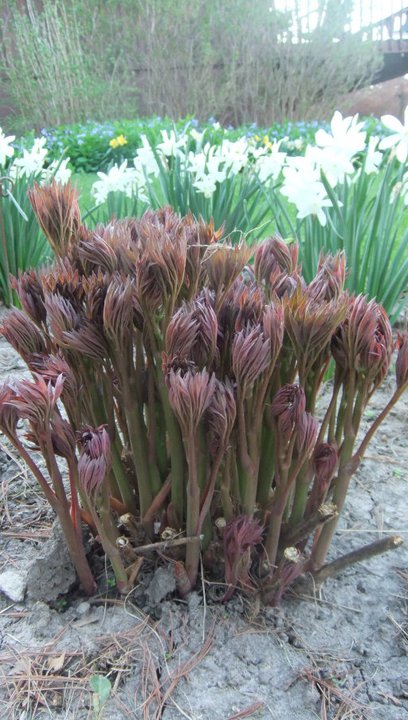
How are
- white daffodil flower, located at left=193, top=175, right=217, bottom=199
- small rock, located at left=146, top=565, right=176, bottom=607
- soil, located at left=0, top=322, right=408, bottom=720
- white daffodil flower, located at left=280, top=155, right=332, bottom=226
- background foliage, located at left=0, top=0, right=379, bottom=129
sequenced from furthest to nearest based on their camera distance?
1. background foliage, located at left=0, top=0, right=379, bottom=129
2. white daffodil flower, located at left=193, top=175, right=217, bottom=199
3. white daffodil flower, located at left=280, top=155, right=332, bottom=226
4. small rock, located at left=146, top=565, right=176, bottom=607
5. soil, located at left=0, top=322, right=408, bottom=720

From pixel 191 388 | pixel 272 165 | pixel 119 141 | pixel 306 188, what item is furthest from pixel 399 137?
pixel 119 141

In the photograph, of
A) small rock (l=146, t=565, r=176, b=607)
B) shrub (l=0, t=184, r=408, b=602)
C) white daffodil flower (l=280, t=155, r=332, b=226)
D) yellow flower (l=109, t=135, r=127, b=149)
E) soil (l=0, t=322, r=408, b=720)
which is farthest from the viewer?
yellow flower (l=109, t=135, r=127, b=149)

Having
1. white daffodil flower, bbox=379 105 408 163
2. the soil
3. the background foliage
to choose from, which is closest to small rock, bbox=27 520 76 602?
the soil

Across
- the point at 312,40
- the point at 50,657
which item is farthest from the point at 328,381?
the point at 312,40

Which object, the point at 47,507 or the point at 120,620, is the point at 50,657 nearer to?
the point at 120,620

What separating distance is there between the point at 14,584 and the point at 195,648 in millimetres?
427

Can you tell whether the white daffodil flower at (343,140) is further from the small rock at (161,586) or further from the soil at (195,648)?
the small rock at (161,586)

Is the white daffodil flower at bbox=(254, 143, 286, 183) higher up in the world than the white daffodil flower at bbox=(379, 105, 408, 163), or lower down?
lower down

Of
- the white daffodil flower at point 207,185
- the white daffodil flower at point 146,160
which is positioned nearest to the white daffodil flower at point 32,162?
the white daffodil flower at point 146,160

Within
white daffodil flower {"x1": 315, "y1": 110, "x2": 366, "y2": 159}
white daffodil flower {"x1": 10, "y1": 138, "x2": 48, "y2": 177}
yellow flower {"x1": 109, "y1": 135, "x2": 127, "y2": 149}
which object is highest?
white daffodil flower {"x1": 315, "y1": 110, "x2": 366, "y2": 159}

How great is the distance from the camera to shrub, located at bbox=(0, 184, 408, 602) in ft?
3.05

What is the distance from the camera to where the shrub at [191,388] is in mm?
930

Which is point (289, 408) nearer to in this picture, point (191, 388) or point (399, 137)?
point (191, 388)

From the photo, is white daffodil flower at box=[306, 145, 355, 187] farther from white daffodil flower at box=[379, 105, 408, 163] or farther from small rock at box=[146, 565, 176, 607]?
small rock at box=[146, 565, 176, 607]
